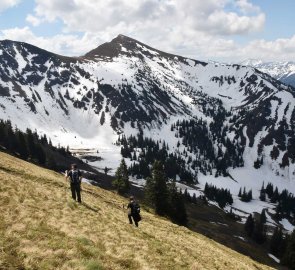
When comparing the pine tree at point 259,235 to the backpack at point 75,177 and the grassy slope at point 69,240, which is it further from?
the backpack at point 75,177

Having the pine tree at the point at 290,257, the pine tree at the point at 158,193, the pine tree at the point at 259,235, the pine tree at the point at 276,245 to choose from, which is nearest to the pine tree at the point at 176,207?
the pine tree at the point at 158,193

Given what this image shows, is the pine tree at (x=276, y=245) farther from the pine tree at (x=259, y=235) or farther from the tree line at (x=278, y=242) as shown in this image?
the pine tree at (x=259, y=235)

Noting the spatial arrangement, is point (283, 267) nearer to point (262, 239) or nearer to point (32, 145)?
point (262, 239)

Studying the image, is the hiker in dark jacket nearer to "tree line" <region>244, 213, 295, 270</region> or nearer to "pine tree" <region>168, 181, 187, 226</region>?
"pine tree" <region>168, 181, 187, 226</region>

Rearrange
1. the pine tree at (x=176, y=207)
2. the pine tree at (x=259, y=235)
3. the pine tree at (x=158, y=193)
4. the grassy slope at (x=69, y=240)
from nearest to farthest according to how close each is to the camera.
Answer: the grassy slope at (x=69, y=240)
the pine tree at (x=158, y=193)
the pine tree at (x=176, y=207)
the pine tree at (x=259, y=235)

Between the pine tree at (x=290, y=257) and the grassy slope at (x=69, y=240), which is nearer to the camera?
the grassy slope at (x=69, y=240)

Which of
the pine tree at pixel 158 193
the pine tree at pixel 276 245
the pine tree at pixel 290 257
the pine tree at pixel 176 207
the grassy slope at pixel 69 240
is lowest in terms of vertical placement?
the pine tree at pixel 276 245

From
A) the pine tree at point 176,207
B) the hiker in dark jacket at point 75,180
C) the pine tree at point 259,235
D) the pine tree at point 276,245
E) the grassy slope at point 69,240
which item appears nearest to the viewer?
the grassy slope at point 69,240

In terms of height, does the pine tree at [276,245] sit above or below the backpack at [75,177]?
below

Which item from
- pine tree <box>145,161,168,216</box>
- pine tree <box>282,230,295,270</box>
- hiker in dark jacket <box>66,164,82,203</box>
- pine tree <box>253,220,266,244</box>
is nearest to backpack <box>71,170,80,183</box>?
hiker in dark jacket <box>66,164,82,203</box>

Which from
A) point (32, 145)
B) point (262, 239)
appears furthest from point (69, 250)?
point (262, 239)

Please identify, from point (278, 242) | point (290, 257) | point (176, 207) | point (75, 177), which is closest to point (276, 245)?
point (278, 242)

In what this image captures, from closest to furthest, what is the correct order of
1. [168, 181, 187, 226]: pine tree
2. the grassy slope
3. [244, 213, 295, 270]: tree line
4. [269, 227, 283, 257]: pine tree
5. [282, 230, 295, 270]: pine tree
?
the grassy slope → [168, 181, 187, 226]: pine tree → [282, 230, 295, 270]: pine tree → [244, 213, 295, 270]: tree line → [269, 227, 283, 257]: pine tree

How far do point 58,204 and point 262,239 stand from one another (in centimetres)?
16505
